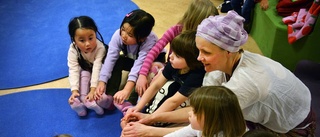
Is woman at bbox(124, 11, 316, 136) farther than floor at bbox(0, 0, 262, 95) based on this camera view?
No

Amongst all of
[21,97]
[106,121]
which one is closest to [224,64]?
[106,121]

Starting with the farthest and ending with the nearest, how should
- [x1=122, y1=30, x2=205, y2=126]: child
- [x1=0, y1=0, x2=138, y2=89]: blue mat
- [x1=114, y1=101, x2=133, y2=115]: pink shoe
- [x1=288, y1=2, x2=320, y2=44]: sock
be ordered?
1. [x1=0, y1=0, x2=138, y2=89]: blue mat
2. [x1=288, y1=2, x2=320, y2=44]: sock
3. [x1=114, y1=101, x2=133, y2=115]: pink shoe
4. [x1=122, y1=30, x2=205, y2=126]: child

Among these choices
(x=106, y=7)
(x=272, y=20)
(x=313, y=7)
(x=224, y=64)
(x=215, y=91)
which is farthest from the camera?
(x=106, y=7)

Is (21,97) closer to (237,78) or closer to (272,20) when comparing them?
(237,78)

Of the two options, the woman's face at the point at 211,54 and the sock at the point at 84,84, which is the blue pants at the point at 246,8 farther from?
the woman's face at the point at 211,54

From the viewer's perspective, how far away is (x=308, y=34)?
2195 millimetres

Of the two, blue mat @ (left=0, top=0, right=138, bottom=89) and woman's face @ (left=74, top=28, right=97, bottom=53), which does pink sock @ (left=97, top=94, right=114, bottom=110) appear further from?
blue mat @ (left=0, top=0, right=138, bottom=89)

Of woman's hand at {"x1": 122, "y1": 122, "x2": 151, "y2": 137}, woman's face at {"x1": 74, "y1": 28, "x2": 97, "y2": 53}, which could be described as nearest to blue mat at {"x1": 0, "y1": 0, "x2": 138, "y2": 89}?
woman's face at {"x1": 74, "y1": 28, "x2": 97, "y2": 53}

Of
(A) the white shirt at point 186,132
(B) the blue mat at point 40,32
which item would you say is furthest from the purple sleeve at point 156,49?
(B) the blue mat at point 40,32

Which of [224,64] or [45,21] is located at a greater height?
[45,21]

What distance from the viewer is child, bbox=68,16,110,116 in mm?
1915

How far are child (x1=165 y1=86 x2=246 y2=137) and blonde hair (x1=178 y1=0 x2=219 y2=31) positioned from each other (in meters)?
0.63

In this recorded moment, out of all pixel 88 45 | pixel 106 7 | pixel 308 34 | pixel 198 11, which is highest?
pixel 106 7

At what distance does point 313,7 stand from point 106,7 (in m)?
1.93
